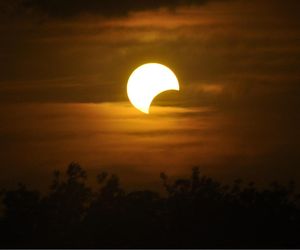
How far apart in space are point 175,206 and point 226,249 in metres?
7.58

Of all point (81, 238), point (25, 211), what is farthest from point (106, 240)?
point (25, 211)

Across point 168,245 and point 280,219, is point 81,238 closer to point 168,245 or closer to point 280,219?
point 168,245

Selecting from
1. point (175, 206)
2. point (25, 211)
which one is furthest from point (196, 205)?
point (25, 211)

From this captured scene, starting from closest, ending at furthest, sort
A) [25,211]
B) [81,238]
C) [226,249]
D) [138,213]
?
[226,249] < [81,238] < [138,213] < [25,211]

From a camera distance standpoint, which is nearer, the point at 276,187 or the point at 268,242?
the point at 268,242

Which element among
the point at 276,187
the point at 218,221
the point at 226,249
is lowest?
the point at 226,249

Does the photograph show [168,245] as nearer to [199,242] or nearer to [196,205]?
[199,242]

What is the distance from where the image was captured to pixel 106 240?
1554 inches

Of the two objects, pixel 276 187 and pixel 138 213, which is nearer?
pixel 138 213

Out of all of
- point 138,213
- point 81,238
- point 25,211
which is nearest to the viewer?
point 81,238

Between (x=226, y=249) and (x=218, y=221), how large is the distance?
4.84m

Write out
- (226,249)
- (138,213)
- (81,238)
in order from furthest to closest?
(138,213), (81,238), (226,249)

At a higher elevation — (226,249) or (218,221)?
(218,221)

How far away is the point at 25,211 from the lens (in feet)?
151
